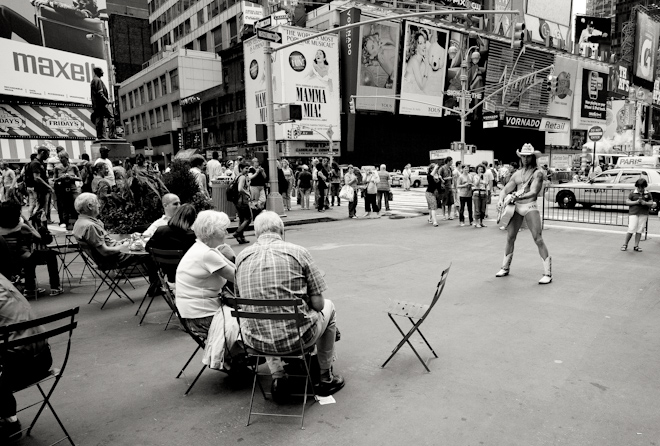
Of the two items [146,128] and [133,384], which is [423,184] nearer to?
[133,384]

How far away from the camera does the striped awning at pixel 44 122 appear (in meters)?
22.2

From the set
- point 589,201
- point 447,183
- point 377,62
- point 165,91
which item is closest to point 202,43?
point 165,91

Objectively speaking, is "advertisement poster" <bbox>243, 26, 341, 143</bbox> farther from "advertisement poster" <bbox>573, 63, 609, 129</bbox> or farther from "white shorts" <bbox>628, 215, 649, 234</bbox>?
"advertisement poster" <bbox>573, 63, 609, 129</bbox>

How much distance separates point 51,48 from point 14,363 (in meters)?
24.4

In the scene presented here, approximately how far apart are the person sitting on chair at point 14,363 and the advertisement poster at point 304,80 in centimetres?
3726

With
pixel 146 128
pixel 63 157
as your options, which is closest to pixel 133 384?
pixel 63 157

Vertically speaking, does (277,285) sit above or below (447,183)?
below

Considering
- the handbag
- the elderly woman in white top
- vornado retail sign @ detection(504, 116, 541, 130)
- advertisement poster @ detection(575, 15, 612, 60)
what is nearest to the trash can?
the handbag

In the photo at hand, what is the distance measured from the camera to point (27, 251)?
6508 mm

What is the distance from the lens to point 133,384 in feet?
13.7

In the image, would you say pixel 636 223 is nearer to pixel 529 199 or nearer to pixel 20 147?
pixel 529 199

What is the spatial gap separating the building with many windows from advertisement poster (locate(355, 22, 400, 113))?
27427 mm

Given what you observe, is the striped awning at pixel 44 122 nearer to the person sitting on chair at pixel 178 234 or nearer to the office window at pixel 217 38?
the person sitting on chair at pixel 178 234

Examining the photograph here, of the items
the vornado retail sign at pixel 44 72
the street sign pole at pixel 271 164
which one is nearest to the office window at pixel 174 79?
the vornado retail sign at pixel 44 72
